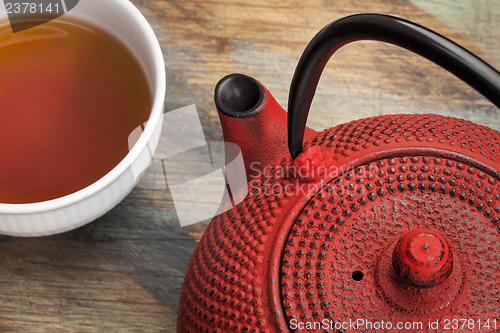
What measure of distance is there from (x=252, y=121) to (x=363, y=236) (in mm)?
167

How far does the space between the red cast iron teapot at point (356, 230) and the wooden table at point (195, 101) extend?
0.62ft

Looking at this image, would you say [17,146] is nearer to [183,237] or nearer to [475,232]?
[183,237]

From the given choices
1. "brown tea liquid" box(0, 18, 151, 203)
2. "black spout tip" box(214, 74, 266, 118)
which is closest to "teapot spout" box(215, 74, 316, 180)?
"black spout tip" box(214, 74, 266, 118)

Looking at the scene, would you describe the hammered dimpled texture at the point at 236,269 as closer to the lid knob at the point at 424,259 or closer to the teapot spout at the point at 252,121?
the teapot spout at the point at 252,121

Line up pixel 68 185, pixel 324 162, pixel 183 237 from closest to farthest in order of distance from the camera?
1. pixel 324 162
2. pixel 68 185
3. pixel 183 237

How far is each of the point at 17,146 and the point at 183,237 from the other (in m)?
0.23

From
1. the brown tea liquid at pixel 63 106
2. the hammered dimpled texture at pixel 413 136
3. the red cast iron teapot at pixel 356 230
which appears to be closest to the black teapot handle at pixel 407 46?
the red cast iron teapot at pixel 356 230

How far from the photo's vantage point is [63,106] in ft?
2.55

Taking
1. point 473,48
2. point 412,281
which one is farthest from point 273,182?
point 473,48

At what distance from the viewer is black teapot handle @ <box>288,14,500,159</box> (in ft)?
1.41

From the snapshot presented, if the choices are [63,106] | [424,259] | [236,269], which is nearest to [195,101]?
[63,106]

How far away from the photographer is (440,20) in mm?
943

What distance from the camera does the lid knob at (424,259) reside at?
Answer: 0.49 metres

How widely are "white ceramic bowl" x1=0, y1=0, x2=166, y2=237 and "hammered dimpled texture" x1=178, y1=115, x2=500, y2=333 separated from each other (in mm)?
122
